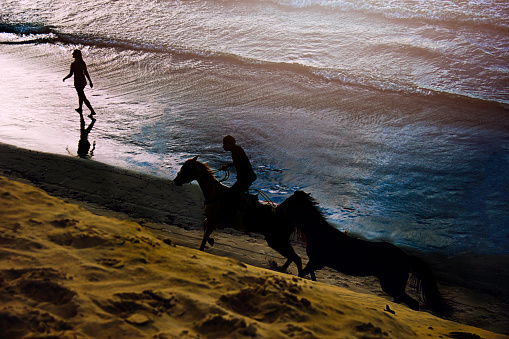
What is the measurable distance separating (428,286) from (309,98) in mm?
9292

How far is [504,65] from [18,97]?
17.7 meters

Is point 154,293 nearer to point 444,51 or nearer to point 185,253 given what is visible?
point 185,253

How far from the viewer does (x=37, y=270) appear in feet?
13.6

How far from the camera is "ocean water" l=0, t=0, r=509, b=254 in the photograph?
923 cm

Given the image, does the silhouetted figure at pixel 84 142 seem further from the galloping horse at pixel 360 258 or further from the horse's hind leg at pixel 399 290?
the horse's hind leg at pixel 399 290

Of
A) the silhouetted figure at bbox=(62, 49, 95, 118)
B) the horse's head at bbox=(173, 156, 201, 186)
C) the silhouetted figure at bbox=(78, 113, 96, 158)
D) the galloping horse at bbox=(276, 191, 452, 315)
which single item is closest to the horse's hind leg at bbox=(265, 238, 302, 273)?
the galloping horse at bbox=(276, 191, 452, 315)

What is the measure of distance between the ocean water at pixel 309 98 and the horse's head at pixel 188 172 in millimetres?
2915

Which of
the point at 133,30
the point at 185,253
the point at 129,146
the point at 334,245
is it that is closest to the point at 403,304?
the point at 334,245

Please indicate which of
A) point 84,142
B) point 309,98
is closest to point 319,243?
point 84,142

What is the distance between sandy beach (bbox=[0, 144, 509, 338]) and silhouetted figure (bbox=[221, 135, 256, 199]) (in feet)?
3.94

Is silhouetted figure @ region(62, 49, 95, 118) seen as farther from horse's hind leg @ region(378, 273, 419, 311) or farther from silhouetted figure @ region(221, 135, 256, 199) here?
horse's hind leg @ region(378, 273, 419, 311)

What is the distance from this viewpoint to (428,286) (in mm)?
5762

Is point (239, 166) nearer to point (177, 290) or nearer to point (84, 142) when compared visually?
point (177, 290)

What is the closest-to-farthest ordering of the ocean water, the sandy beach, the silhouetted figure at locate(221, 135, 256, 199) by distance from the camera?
the sandy beach < the silhouetted figure at locate(221, 135, 256, 199) < the ocean water
